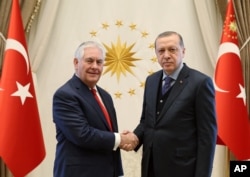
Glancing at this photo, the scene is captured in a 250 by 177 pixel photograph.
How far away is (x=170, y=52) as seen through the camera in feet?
7.59

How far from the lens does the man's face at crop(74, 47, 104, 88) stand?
2.40 metres

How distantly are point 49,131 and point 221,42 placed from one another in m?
1.85

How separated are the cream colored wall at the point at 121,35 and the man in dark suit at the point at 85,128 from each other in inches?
59.0

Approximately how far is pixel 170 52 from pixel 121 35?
1728 mm

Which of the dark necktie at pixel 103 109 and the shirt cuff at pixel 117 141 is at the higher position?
the dark necktie at pixel 103 109

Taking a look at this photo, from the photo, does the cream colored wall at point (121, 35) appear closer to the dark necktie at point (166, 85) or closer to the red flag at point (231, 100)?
the red flag at point (231, 100)

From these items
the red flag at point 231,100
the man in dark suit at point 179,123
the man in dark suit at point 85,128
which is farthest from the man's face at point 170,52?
the red flag at point 231,100

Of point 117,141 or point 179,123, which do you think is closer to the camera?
point 179,123

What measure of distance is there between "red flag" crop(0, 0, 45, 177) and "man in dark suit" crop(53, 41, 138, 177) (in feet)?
3.46

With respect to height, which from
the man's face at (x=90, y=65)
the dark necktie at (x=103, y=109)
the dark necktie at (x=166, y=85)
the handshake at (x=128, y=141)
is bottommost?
the handshake at (x=128, y=141)

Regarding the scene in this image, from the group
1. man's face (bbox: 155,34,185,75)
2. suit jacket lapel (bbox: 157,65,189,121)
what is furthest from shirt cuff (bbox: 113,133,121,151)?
man's face (bbox: 155,34,185,75)

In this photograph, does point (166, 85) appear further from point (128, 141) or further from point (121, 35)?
point (121, 35)

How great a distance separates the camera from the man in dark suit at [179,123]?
7.18ft

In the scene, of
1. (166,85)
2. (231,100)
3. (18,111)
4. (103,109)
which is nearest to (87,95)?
(103,109)
